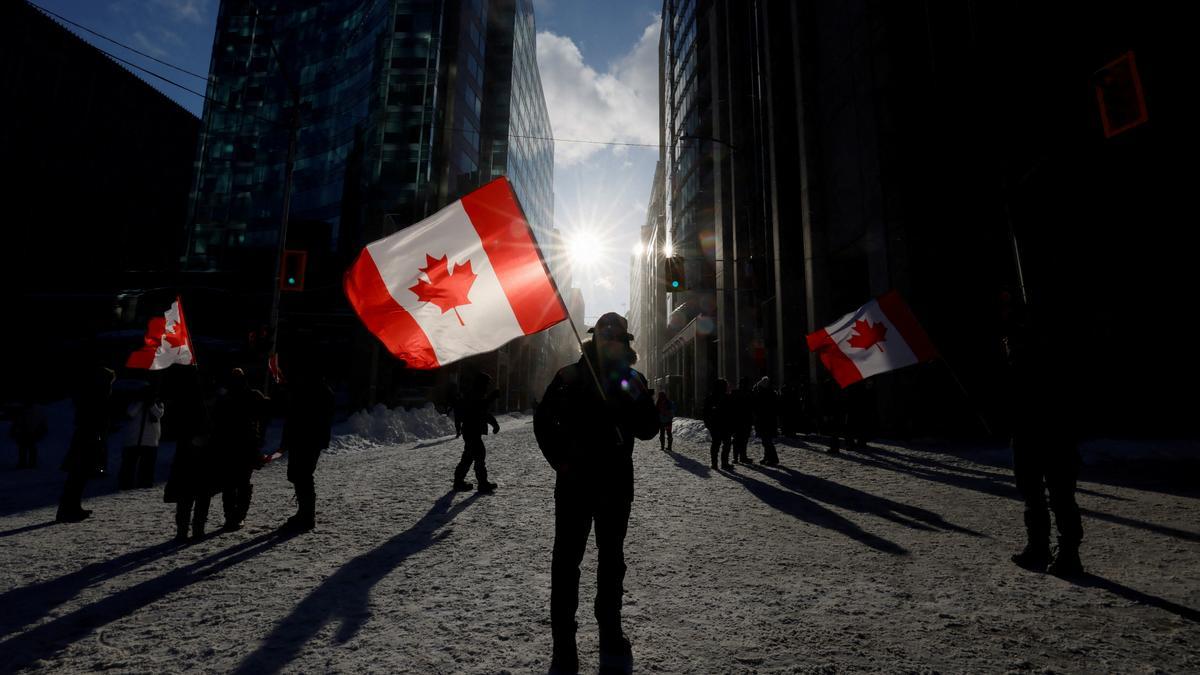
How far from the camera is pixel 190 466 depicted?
5.01 meters

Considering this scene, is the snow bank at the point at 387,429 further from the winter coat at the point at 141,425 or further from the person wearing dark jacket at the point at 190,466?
the person wearing dark jacket at the point at 190,466

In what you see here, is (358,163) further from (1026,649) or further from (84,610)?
(1026,649)

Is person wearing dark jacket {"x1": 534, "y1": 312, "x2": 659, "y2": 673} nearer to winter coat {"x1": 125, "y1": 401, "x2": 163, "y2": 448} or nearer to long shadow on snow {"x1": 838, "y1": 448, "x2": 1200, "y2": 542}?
long shadow on snow {"x1": 838, "y1": 448, "x2": 1200, "y2": 542}

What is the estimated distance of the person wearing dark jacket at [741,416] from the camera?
1067 centimetres

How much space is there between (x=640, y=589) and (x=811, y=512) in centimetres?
351

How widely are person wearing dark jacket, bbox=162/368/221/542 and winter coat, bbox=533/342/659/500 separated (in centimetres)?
446

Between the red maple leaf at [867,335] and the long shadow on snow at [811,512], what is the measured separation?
3193 millimetres

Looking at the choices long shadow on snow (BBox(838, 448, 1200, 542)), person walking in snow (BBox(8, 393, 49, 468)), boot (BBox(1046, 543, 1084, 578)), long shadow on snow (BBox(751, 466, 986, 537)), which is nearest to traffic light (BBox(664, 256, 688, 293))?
long shadow on snow (BBox(838, 448, 1200, 542))

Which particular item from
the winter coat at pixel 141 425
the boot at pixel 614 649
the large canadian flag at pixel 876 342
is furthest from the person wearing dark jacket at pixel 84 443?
the large canadian flag at pixel 876 342

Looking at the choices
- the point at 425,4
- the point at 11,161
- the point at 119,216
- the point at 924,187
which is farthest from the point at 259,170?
the point at 924,187

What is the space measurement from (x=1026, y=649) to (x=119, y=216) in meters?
66.2

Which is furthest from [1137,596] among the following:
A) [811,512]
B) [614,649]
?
[614,649]

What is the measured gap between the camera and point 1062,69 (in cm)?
1321

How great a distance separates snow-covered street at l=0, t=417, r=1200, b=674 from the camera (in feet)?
8.48
